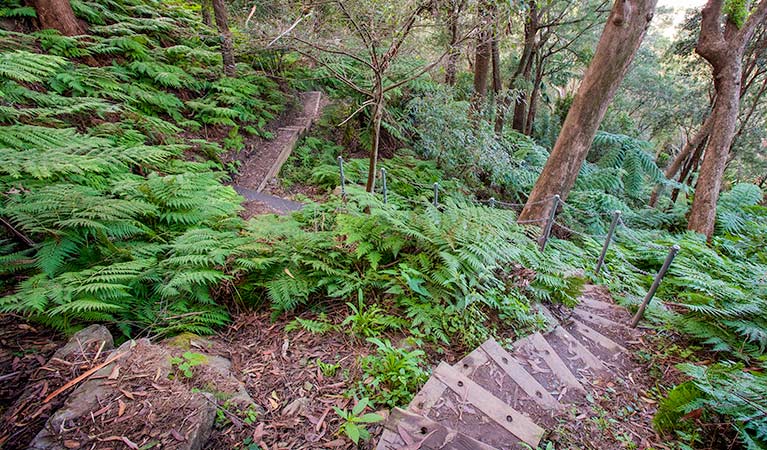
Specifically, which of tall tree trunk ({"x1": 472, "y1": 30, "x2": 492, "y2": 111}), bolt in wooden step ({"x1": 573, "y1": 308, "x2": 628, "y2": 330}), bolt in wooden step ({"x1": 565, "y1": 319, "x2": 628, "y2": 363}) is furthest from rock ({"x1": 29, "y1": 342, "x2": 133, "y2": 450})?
tall tree trunk ({"x1": 472, "y1": 30, "x2": 492, "y2": 111})

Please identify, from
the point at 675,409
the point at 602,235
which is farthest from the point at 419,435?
the point at 602,235

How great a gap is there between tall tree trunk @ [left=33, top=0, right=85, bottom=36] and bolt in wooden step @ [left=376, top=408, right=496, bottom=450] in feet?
26.5

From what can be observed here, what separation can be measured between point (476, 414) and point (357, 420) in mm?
696

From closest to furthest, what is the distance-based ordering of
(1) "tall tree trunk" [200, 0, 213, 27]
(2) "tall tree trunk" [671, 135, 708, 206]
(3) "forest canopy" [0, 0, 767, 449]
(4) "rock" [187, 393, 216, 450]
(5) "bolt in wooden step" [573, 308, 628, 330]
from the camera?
(4) "rock" [187, 393, 216, 450]
(3) "forest canopy" [0, 0, 767, 449]
(5) "bolt in wooden step" [573, 308, 628, 330]
(1) "tall tree trunk" [200, 0, 213, 27]
(2) "tall tree trunk" [671, 135, 708, 206]

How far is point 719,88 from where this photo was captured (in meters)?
7.00

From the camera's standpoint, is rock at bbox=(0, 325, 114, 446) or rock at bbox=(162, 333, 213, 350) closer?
rock at bbox=(0, 325, 114, 446)

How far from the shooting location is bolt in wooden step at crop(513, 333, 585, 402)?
A: 2.47 m

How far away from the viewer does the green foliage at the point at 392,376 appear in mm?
2031

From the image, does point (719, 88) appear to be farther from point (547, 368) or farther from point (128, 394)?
point (128, 394)

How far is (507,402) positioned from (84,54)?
7.85 meters

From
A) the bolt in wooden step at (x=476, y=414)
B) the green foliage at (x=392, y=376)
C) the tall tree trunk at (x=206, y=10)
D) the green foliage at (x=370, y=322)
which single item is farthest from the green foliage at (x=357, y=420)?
the tall tree trunk at (x=206, y=10)

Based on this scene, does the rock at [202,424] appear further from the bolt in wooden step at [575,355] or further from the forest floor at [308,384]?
the bolt in wooden step at [575,355]

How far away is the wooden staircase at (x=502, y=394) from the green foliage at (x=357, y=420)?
0.11m

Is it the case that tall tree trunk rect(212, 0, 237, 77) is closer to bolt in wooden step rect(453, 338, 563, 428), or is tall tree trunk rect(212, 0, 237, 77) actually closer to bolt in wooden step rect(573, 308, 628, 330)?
bolt in wooden step rect(453, 338, 563, 428)
